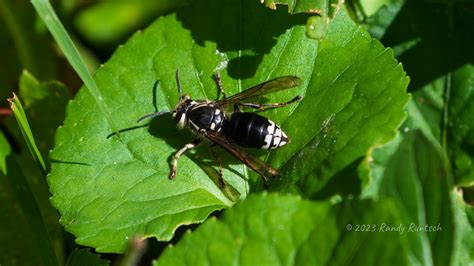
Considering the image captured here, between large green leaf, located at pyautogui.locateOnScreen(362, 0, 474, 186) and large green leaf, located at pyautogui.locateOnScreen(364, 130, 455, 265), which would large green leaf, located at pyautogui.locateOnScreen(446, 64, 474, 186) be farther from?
large green leaf, located at pyautogui.locateOnScreen(364, 130, 455, 265)

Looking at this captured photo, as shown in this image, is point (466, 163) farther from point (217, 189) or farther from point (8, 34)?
point (8, 34)

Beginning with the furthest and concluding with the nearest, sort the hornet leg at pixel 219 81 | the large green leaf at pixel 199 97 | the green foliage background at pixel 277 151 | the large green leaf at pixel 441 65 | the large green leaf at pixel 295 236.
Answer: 1. the large green leaf at pixel 441 65
2. the hornet leg at pixel 219 81
3. the large green leaf at pixel 199 97
4. the green foliage background at pixel 277 151
5. the large green leaf at pixel 295 236

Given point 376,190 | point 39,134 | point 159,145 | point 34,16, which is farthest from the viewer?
point 34,16

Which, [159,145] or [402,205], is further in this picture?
[159,145]

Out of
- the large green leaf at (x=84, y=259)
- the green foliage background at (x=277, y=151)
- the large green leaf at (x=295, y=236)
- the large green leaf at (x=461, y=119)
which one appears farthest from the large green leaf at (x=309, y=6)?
the large green leaf at (x=84, y=259)

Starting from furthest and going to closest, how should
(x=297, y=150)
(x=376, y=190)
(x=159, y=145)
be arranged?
(x=159, y=145)
(x=297, y=150)
(x=376, y=190)

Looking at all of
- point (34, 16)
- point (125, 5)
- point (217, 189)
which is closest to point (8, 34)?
point (34, 16)

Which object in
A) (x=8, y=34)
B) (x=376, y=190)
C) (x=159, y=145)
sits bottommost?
(x=376, y=190)

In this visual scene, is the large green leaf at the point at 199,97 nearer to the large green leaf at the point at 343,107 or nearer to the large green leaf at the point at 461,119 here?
the large green leaf at the point at 343,107
